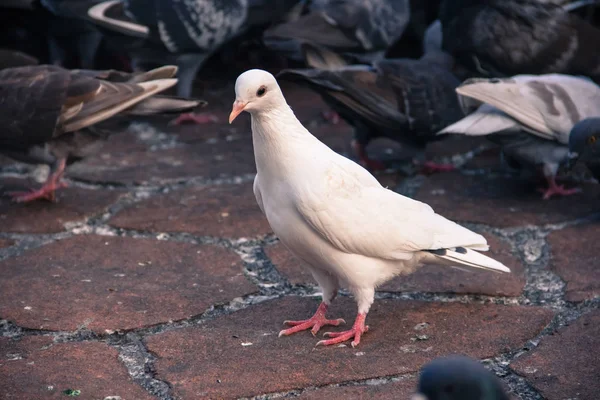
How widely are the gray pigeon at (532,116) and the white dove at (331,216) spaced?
153 cm

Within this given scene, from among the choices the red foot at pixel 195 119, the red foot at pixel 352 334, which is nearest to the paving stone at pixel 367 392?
the red foot at pixel 352 334

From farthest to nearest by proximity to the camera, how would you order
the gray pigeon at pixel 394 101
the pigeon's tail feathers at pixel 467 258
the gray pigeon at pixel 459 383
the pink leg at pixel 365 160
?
the pink leg at pixel 365 160, the gray pigeon at pixel 394 101, the pigeon's tail feathers at pixel 467 258, the gray pigeon at pixel 459 383

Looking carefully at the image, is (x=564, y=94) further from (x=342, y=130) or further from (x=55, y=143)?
(x=55, y=143)

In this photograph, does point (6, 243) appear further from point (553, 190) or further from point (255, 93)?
point (553, 190)

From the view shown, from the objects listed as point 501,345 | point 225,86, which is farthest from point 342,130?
point 501,345

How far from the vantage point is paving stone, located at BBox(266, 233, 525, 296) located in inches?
145

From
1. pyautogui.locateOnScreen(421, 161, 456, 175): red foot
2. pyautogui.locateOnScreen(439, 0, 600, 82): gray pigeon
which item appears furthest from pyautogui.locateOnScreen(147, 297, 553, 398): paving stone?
pyautogui.locateOnScreen(439, 0, 600, 82): gray pigeon

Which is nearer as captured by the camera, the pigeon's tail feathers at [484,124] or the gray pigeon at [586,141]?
the gray pigeon at [586,141]

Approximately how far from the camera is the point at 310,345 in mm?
3256

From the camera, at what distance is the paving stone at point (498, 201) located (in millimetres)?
4535

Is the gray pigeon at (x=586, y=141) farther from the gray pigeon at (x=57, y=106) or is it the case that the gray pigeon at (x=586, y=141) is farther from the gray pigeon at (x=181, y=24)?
the gray pigeon at (x=181, y=24)

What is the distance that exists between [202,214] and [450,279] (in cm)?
140

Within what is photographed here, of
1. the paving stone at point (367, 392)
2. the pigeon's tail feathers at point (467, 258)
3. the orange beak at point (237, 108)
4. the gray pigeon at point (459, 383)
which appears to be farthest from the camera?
the pigeon's tail feathers at point (467, 258)

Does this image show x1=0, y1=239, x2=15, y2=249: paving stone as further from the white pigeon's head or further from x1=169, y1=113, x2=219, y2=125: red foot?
x1=169, y1=113, x2=219, y2=125: red foot
